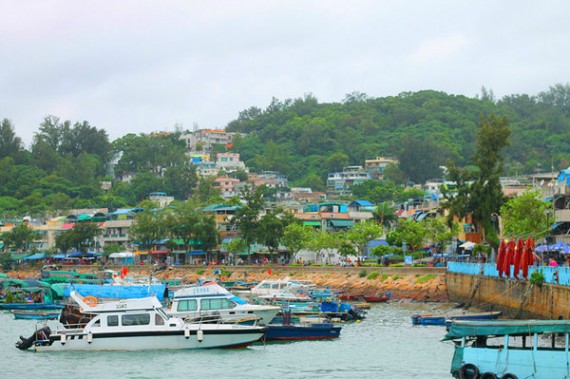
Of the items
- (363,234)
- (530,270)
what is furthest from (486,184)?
(363,234)

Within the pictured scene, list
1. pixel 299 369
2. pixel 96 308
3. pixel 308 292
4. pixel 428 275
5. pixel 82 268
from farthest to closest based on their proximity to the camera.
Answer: pixel 82 268 < pixel 428 275 < pixel 308 292 < pixel 96 308 < pixel 299 369

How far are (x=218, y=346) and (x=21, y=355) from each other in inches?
367

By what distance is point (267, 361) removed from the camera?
1758 inches

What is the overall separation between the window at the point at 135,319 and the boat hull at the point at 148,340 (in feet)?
1.83

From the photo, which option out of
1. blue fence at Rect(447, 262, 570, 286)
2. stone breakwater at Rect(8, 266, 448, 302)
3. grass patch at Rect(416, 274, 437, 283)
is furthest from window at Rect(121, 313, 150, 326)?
grass patch at Rect(416, 274, 437, 283)

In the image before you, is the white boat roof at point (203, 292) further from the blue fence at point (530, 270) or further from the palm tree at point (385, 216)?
the palm tree at point (385, 216)

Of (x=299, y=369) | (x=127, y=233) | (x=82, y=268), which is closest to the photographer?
(x=299, y=369)

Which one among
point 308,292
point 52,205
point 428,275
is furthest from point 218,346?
point 52,205

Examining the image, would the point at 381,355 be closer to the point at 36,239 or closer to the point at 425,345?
the point at 425,345

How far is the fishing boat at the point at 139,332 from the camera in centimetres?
4588

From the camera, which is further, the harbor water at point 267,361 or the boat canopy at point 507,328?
the harbor water at point 267,361

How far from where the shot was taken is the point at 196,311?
5188cm

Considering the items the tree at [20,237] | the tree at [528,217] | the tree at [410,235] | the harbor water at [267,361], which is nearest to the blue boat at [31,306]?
the harbor water at [267,361]

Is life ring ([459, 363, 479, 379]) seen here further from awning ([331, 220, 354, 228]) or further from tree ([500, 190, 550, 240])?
awning ([331, 220, 354, 228])
